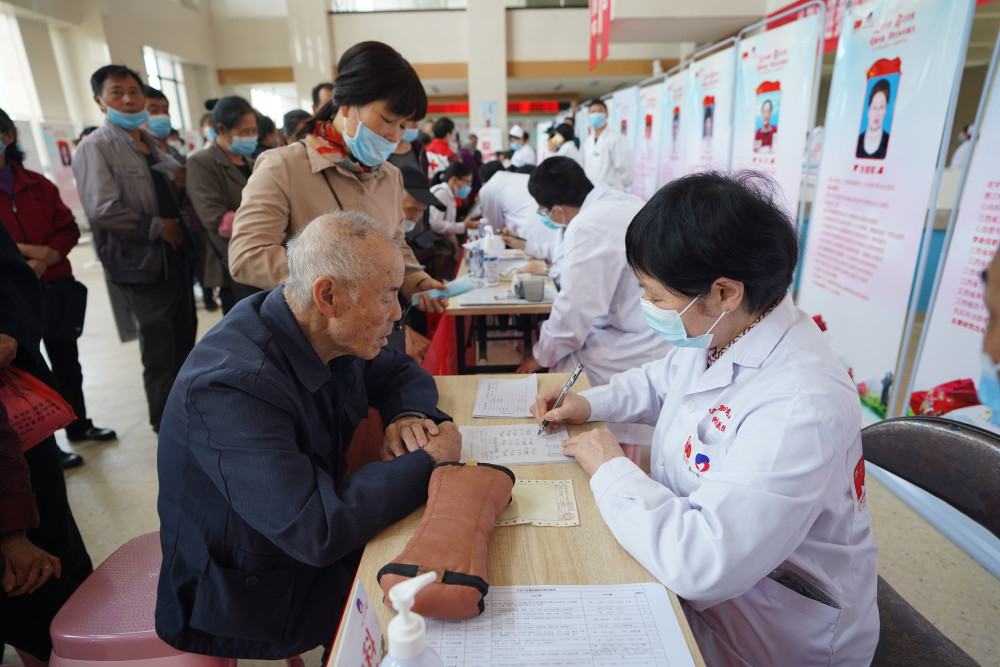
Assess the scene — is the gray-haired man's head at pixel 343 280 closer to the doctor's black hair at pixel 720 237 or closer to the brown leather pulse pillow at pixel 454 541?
the brown leather pulse pillow at pixel 454 541

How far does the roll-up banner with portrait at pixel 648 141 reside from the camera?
642cm

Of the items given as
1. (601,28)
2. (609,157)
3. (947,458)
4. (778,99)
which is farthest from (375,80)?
(601,28)

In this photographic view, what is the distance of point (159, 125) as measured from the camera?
338 cm

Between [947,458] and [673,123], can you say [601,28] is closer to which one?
[673,123]

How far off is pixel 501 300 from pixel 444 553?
201 centimetres

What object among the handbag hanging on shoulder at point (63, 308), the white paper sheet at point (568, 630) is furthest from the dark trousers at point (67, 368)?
the white paper sheet at point (568, 630)

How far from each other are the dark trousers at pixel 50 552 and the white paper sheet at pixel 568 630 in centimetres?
112

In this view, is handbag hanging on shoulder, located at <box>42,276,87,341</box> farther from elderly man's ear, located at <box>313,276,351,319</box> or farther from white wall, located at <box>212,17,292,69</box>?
white wall, located at <box>212,17,292,69</box>

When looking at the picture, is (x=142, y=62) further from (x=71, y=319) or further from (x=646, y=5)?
(x=71, y=319)

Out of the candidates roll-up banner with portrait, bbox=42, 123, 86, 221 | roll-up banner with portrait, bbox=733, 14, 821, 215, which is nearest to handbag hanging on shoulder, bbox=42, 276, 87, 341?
roll-up banner with portrait, bbox=733, 14, 821, 215

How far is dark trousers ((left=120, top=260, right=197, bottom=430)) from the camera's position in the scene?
2.75m

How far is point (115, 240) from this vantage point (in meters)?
2.65

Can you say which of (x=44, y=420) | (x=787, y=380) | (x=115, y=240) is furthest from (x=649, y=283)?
(x=115, y=240)

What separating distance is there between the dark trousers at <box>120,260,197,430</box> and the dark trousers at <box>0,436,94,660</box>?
1.34 meters
